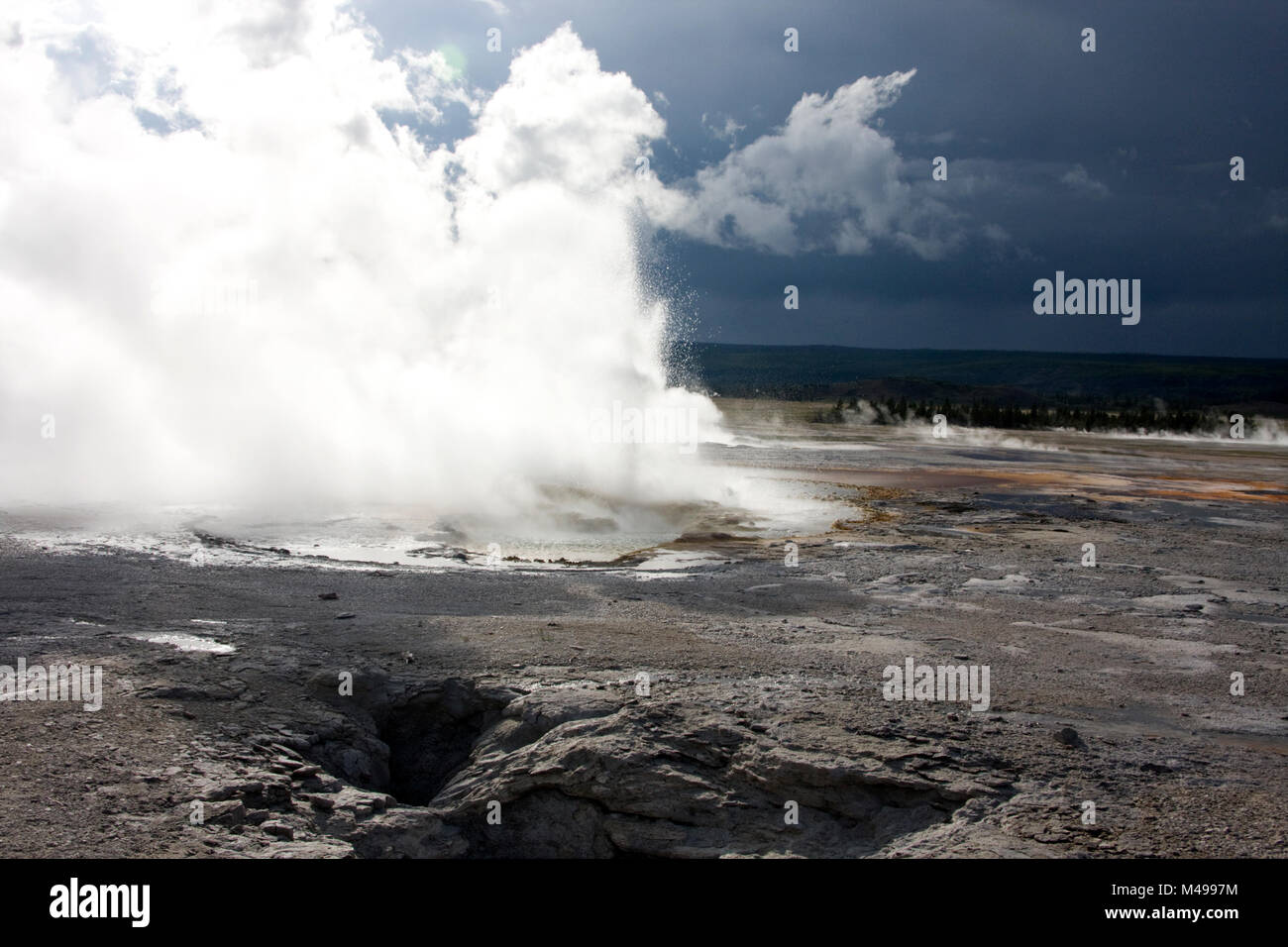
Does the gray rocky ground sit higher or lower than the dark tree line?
lower

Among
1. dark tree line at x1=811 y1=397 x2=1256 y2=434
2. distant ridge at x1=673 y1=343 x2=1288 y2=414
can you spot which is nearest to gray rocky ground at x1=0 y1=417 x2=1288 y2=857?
dark tree line at x1=811 y1=397 x2=1256 y2=434

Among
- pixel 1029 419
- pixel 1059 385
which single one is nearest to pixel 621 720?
pixel 1029 419

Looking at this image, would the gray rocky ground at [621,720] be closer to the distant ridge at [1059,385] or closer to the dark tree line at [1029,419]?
the dark tree line at [1029,419]

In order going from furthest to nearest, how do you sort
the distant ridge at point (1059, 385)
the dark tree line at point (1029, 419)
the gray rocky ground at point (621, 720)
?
the distant ridge at point (1059, 385) < the dark tree line at point (1029, 419) < the gray rocky ground at point (621, 720)

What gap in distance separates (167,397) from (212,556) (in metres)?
10.7

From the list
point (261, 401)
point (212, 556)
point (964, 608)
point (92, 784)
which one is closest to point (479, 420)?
point (261, 401)

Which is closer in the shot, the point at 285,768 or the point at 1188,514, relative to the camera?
the point at 285,768

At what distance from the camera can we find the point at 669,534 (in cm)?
1609

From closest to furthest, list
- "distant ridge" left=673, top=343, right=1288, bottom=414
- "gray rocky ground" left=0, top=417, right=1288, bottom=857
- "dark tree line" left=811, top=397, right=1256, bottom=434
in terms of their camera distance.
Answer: "gray rocky ground" left=0, top=417, right=1288, bottom=857, "dark tree line" left=811, top=397, right=1256, bottom=434, "distant ridge" left=673, top=343, right=1288, bottom=414

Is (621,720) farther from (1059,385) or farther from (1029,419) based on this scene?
(1059,385)

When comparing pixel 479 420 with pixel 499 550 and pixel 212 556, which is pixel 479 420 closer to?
pixel 499 550

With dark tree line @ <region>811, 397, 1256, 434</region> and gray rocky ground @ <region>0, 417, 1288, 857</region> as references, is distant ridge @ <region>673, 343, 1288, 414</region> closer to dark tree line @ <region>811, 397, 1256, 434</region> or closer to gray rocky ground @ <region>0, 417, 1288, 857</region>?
dark tree line @ <region>811, 397, 1256, 434</region>

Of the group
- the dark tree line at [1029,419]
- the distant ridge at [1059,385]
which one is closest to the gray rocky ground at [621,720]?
the dark tree line at [1029,419]

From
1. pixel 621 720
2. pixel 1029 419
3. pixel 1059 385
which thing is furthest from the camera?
pixel 1059 385
